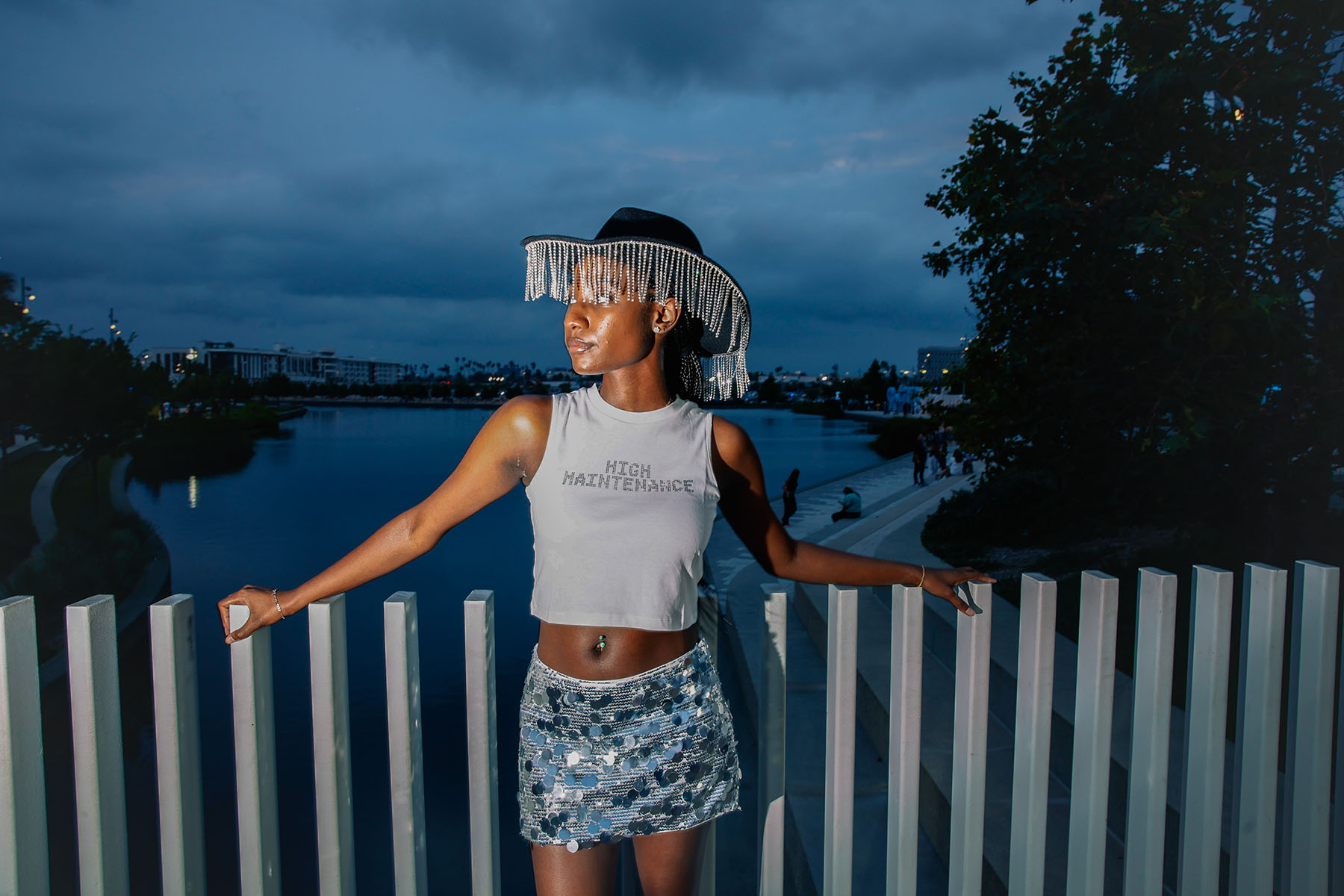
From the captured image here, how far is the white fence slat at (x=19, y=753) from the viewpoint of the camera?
1406 mm

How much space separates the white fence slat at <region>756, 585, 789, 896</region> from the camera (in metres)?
1.60

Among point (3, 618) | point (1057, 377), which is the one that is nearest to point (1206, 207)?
point (1057, 377)

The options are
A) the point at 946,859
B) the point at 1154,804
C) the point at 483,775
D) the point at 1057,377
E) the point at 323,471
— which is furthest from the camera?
the point at 323,471

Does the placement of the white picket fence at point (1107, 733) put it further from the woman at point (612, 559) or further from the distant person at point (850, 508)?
the distant person at point (850, 508)

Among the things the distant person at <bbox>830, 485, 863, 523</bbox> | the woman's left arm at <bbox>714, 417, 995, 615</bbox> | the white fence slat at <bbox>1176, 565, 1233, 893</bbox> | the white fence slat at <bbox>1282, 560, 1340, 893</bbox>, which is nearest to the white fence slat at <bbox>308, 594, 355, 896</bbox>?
the woman's left arm at <bbox>714, 417, 995, 615</bbox>

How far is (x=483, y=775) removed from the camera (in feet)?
5.14

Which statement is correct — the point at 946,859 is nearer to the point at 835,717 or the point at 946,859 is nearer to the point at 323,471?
the point at 835,717

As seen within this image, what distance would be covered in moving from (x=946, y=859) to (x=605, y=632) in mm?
2986

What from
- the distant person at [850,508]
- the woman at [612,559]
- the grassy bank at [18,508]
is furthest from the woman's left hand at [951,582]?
the grassy bank at [18,508]

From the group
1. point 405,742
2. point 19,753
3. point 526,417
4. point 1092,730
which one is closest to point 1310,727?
point 1092,730

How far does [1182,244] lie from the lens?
460 centimetres

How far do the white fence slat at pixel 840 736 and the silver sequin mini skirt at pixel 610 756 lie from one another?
0.90ft

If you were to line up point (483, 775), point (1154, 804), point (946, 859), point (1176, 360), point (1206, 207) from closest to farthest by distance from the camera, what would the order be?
point (483, 775), point (1154, 804), point (946, 859), point (1206, 207), point (1176, 360)

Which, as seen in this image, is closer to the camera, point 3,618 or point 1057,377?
point 3,618
